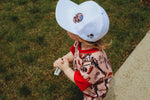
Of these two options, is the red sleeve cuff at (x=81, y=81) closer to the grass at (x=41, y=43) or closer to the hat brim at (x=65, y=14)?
the hat brim at (x=65, y=14)

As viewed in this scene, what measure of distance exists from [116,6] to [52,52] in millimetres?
1875

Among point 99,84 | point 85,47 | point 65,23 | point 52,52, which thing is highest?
point 65,23

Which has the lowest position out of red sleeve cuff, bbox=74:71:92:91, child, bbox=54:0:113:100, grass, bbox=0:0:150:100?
grass, bbox=0:0:150:100

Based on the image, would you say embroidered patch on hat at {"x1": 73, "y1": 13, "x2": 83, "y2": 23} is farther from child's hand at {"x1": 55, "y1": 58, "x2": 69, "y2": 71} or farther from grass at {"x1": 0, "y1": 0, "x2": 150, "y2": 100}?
grass at {"x1": 0, "y1": 0, "x2": 150, "y2": 100}

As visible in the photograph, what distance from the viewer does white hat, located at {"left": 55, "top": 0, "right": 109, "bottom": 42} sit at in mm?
1419

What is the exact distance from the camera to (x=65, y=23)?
157 cm

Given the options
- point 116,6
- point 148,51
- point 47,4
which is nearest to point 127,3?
point 116,6

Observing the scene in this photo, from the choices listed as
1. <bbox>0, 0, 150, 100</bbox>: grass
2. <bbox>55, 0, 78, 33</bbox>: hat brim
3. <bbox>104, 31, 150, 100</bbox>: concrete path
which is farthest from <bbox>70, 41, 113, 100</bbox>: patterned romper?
<bbox>0, 0, 150, 100</bbox>: grass

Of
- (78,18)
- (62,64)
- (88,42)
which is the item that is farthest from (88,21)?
(62,64)

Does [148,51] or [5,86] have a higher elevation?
[148,51]

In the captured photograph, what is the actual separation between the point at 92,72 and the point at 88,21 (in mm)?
469

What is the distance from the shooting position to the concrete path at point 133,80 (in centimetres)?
232

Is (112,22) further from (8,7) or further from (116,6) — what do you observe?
(8,7)

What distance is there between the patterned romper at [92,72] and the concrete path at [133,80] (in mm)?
678
